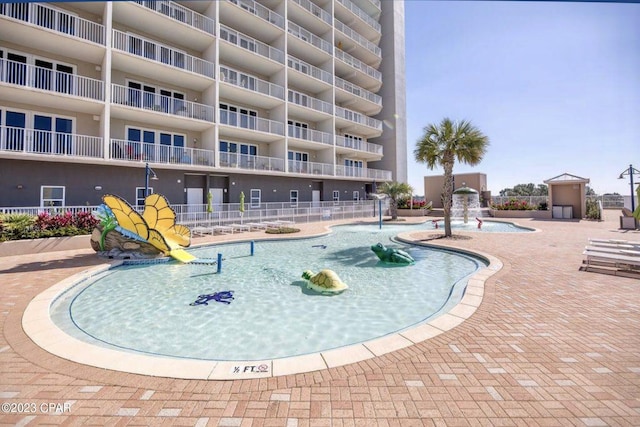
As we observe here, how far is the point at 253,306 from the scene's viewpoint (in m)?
6.81

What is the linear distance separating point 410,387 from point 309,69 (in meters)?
28.9

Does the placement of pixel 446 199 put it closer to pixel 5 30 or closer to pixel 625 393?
pixel 625 393

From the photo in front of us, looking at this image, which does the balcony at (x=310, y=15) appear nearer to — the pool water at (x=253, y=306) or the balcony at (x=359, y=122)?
the balcony at (x=359, y=122)

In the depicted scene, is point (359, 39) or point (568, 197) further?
point (359, 39)

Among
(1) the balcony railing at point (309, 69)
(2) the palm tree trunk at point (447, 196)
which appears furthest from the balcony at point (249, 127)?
(2) the palm tree trunk at point (447, 196)

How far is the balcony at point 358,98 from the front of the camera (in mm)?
30391

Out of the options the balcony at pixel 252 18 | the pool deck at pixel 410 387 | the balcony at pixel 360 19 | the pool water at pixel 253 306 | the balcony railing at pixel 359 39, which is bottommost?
the pool water at pixel 253 306

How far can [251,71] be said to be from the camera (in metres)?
24.5

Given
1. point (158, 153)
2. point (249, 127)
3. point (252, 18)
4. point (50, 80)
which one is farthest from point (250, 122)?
point (50, 80)

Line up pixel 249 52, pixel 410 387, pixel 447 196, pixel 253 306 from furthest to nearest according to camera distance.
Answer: pixel 249 52
pixel 447 196
pixel 253 306
pixel 410 387

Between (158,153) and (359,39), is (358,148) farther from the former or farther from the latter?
(158,153)

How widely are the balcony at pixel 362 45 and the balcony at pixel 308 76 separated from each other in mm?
6202

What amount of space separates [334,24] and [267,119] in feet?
45.6

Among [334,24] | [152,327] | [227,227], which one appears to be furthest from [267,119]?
[152,327]
